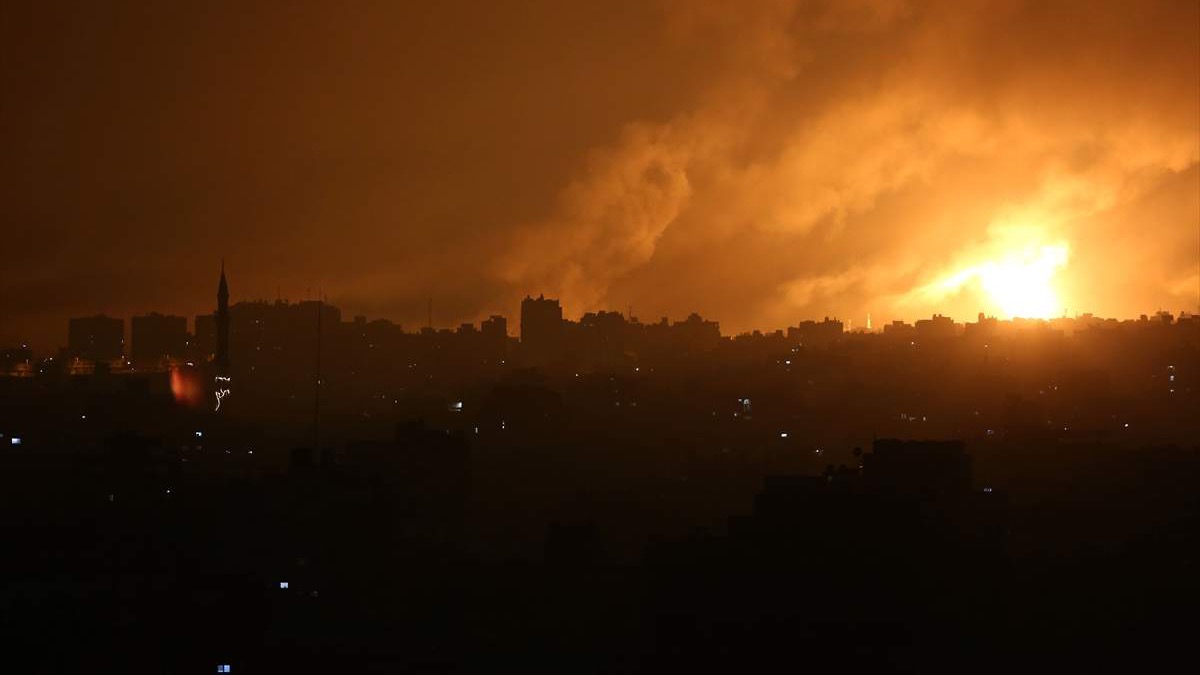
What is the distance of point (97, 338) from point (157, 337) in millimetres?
2038

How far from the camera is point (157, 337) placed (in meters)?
43.2

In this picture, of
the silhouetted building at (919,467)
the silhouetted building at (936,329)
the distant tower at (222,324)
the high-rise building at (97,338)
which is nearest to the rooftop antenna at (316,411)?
the distant tower at (222,324)

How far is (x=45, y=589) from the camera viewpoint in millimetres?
14312

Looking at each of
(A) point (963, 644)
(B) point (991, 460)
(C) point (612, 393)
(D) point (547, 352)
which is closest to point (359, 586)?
(A) point (963, 644)

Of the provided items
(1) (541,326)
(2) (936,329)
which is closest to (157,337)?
(1) (541,326)

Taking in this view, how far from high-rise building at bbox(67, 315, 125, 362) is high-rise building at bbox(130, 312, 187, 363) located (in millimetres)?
483

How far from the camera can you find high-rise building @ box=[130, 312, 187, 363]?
140ft

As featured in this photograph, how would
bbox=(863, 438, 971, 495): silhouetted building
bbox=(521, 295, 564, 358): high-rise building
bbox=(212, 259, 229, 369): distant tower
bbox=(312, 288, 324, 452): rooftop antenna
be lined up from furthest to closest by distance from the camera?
1. bbox=(521, 295, 564, 358): high-rise building
2. bbox=(212, 259, 229, 369): distant tower
3. bbox=(312, 288, 324, 452): rooftop antenna
4. bbox=(863, 438, 971, 495): silhouetted building

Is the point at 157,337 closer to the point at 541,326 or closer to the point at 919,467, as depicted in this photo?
the point at 541,326

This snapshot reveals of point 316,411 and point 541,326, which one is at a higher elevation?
point 541,326

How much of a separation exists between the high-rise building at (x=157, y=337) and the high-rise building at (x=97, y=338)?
48 centimetres

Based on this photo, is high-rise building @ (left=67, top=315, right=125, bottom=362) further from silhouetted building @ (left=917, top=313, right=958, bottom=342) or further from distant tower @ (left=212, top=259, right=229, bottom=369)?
silhouetted building @ (left=917, top=313, right=958, bottom=342)

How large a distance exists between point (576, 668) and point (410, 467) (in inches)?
401

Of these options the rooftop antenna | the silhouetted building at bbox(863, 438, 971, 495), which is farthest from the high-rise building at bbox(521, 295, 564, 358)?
the silhouetted building at bbox(863, 438, 971, 495)
